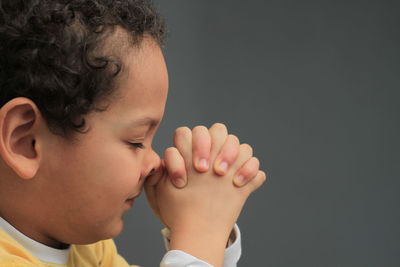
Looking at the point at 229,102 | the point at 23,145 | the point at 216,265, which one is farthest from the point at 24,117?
the point at 229,102

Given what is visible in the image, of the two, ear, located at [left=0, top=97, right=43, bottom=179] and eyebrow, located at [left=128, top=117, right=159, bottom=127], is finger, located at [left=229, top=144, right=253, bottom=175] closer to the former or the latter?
eyebrow, located at [left=128, top=117, right=159, bottom=127]

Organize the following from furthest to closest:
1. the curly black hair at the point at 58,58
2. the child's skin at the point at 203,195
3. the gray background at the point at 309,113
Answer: the gray background at the point at 309,113
the child's skin at the point at 203,195
the curly black hair at the point at 58,58

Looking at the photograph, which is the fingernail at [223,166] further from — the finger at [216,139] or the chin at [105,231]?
the chin at [105,231]

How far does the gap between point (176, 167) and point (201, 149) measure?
39 mm

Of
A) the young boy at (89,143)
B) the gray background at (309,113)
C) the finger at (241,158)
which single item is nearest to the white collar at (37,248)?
the young boy at (89,143)

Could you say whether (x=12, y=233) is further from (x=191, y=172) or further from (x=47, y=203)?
(x=191, y=172)

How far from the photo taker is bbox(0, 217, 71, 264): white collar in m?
0.66

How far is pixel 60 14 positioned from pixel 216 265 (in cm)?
33

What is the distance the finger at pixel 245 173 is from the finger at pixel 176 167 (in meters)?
0.07

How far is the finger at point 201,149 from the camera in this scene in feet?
2.39

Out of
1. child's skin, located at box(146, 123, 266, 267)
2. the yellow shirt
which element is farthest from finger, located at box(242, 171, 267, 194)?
the yellow shirt

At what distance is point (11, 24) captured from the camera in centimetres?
59

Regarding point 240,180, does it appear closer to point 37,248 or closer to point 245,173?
point 245,173

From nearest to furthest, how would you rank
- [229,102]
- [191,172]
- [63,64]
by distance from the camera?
1. [63,64]
2. [191,172]
3. [229,102]
